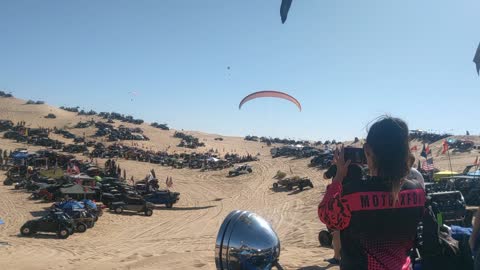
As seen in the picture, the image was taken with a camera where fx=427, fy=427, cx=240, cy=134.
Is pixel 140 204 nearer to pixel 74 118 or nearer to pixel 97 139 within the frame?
pixel 97 139

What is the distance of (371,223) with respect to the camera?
198 centimetres

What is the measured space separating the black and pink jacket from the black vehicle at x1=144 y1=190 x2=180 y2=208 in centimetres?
2161

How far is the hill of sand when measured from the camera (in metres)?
9.36

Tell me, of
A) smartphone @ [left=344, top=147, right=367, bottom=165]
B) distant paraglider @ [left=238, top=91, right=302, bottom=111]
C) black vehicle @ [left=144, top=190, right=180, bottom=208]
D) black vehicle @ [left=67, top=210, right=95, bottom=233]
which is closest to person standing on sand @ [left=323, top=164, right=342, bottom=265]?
smartphone @ [left=344, top=147, right=367, bottom=165]

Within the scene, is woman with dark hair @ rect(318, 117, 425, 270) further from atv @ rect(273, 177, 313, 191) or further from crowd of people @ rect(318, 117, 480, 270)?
atv @ rect(273, 177, 313, 191)

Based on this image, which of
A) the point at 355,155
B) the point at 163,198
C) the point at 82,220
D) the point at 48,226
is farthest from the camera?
the point at 163,198

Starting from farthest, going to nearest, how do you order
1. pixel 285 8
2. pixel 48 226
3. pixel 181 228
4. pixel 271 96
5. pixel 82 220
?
pixel 181 228
pixel 82 220
pixel 48 226
pixel 271 96
pixel 285 8

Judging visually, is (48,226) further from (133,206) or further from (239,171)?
(239,171)

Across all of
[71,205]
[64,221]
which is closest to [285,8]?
[64,221]

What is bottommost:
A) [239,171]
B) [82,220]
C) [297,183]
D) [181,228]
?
[181,228]

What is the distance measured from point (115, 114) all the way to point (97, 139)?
20.6 metres

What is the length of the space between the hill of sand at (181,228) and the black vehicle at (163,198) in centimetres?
43

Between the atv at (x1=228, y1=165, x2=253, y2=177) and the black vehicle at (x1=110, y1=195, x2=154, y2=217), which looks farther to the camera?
the atv at (x1=228, y1=165, x2=253, y2=177)

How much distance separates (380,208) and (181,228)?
15.6 metres
